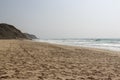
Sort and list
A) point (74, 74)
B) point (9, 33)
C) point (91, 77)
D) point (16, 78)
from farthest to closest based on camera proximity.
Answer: point (9, 33), point (74, 74), point (91, 77), point (16, 78)

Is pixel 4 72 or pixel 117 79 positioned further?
pixel 4 72

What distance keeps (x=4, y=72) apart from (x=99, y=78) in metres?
3.31

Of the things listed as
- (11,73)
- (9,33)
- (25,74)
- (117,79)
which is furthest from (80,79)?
(9,33)

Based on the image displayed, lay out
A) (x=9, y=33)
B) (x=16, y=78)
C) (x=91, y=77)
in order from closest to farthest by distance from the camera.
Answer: (x=16, y=78), (x=91, y=77), (x=9, y=33)

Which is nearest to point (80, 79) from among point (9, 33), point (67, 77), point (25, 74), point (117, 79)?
point (67, 77)

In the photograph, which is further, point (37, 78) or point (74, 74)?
point (74, 74)

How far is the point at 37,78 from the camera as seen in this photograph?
6512mm

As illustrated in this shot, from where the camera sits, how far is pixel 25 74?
23.1 feet

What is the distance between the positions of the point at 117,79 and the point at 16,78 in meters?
3.26

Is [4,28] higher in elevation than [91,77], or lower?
higher

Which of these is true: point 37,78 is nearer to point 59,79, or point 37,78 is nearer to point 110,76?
point 59,79

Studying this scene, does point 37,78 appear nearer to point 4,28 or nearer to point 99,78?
point 99,78

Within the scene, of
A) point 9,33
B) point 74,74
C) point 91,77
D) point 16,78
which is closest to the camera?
point 16,78

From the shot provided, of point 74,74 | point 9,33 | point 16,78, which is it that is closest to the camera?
point 16,78
